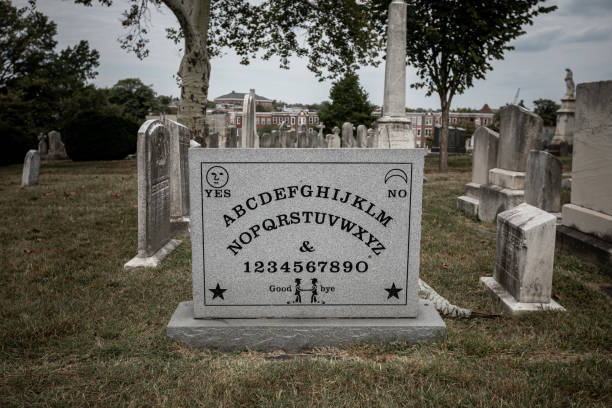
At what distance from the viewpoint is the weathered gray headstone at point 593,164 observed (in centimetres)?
530

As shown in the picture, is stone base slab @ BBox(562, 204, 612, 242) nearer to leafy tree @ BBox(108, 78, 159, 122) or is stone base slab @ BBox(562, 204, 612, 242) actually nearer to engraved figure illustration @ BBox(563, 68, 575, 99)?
engraved figure illustration @ BBox(563, 68, 575, 99)

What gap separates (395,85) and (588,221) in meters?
6.68

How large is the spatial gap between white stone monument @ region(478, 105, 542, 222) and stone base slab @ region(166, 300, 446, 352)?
5.16 m

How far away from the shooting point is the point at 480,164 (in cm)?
916

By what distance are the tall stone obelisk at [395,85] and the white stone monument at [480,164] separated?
2266 millimetres

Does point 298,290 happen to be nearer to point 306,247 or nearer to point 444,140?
point 306,247

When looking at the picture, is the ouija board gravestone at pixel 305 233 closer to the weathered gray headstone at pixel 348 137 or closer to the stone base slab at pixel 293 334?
the stone base slab at pixel 293 334

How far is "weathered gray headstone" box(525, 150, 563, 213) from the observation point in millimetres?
6648

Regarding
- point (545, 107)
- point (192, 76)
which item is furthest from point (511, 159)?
point (545, 107)

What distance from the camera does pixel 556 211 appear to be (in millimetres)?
7031

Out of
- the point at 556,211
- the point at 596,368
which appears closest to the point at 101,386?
the point at 596,368

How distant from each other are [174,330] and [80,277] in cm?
215

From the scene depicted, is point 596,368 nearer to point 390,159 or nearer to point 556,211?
point 390,159

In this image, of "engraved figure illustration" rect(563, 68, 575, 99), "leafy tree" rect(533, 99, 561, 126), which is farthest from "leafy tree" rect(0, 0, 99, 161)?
"leafy tree" rect(533, 99, 561, 126)
